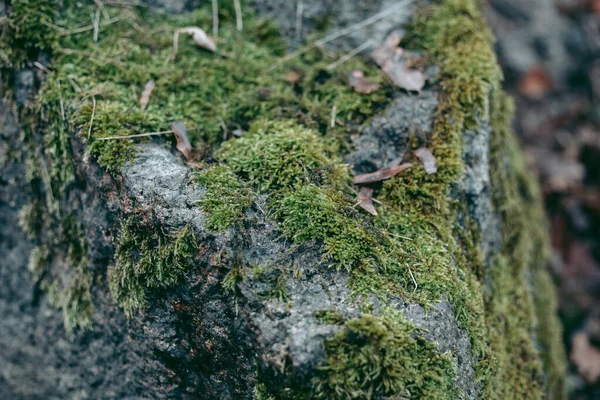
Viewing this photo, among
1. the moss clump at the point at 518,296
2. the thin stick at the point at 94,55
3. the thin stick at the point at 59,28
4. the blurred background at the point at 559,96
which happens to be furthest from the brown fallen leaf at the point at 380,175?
the blurred background at the point at 559,96

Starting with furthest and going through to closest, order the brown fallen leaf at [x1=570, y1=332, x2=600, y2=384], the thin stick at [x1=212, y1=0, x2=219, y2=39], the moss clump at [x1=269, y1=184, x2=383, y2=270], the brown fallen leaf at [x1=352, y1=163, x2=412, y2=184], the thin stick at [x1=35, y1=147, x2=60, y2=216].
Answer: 1. the brown fallen leaf at [x1=570, y1=332, x2=600, y2=384]
2. the thin stick at [x1=212, y1=0, x2=219, y2=39]
3. the thin stick at [x1=35, y1=147, x2=60, y2=216]
4. the brown fallen leaf at [x1=352, y1=163, x2=412, y2=184]
5. the moss clump at [x1=269, y1=184, x2=383, y2=270]

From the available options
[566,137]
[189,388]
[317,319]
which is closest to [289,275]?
[317,319]

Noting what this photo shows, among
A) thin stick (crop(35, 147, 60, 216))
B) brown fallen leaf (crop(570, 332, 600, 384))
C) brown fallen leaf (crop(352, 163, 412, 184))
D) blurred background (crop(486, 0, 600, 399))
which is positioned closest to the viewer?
brown fallen leaf (crop(352, 163, 412, 184))

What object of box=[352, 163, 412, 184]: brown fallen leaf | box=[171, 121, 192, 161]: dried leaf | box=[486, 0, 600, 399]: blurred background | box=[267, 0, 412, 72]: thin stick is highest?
box=[267, 0, 412, 72]: thin stick

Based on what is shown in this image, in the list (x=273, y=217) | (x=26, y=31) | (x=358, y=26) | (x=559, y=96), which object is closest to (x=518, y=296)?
(x=273, y=217)

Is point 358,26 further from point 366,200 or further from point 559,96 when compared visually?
point 559,96

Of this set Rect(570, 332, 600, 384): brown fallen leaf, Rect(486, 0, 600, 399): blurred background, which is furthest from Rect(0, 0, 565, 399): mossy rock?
Rect(486, 0, 600, 399): blurred background

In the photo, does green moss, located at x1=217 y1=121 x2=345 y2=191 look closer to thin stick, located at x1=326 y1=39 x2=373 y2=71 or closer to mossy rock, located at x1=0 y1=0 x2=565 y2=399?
mossy rock, located at x1=0 y1=0 x2=565 y2=399

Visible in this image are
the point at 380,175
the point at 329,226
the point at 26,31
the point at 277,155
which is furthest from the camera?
the point at 26,31
